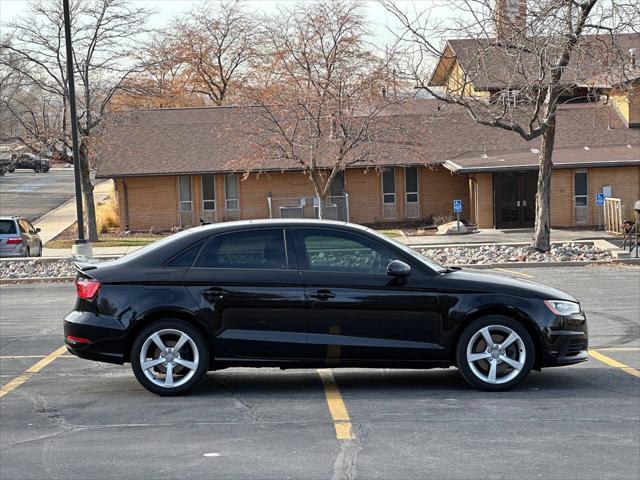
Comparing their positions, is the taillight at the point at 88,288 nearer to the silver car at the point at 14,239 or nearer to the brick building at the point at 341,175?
the silver car at the point at 14,239

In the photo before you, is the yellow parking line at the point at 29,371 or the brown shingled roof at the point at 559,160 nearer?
the yellow parking line at the point at 29,371

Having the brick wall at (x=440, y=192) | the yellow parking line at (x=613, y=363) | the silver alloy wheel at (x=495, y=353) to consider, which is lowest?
the yellow parking line at (x=613, y=363)

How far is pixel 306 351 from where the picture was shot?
28.6 ft

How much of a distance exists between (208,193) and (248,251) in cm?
3501

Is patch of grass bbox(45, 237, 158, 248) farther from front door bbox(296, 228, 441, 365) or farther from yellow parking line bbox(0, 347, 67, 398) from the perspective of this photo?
front door bbox(296, 228, 441, 365)

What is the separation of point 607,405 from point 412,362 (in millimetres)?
1721

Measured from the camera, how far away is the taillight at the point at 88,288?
877 centimetres

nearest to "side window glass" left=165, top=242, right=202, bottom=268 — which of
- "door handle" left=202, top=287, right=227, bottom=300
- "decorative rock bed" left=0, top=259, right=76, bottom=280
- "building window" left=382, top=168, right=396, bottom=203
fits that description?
"door handle" left=202, top=287, right=227, bottom=300

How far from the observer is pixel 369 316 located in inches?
343

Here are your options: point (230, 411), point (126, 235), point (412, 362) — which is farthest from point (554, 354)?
point (126, 235)

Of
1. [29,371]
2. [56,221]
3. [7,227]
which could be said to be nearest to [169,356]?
[29,371]

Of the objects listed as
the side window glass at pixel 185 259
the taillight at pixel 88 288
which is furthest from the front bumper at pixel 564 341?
the taillight at pixel 88 288

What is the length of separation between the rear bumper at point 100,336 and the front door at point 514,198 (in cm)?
3236

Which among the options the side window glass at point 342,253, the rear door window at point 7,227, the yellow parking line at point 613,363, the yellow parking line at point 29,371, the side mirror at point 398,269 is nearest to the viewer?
the side mirror at point 398,269
